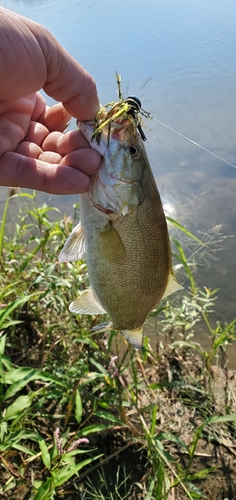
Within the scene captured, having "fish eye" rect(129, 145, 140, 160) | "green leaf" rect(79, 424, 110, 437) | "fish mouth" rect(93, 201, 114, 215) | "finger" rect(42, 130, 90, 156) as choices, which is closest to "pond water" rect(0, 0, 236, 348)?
"fish eye" rect(129, 145, 140, 160)

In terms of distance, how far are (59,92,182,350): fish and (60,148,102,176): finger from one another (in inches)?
1.7

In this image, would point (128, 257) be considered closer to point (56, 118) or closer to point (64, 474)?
point (56, 118)

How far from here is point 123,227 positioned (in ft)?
6.68

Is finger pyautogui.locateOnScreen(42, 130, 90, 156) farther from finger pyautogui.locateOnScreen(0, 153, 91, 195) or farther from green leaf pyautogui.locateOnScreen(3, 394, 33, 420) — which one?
green leaf pyautogui.locateOnScreen(3, 394, 33, 420)

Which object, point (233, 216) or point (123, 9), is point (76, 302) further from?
point (123, 9)

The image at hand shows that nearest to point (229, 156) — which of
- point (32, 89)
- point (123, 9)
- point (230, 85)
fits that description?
point (230, 85)

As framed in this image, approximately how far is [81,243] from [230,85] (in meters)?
6.66

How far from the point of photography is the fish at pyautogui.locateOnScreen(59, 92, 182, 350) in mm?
1921

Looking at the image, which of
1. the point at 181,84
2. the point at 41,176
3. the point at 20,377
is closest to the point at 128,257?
the point at 41,176

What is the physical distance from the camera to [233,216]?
5027 mm

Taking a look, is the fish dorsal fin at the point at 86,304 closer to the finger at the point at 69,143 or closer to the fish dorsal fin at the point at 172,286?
the fish dorsal fin at the point at 172,286

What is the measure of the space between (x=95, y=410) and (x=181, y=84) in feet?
22.6

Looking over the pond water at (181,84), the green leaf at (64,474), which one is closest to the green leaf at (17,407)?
the green leaf at (64,474)

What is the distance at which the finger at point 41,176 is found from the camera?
186 cm
